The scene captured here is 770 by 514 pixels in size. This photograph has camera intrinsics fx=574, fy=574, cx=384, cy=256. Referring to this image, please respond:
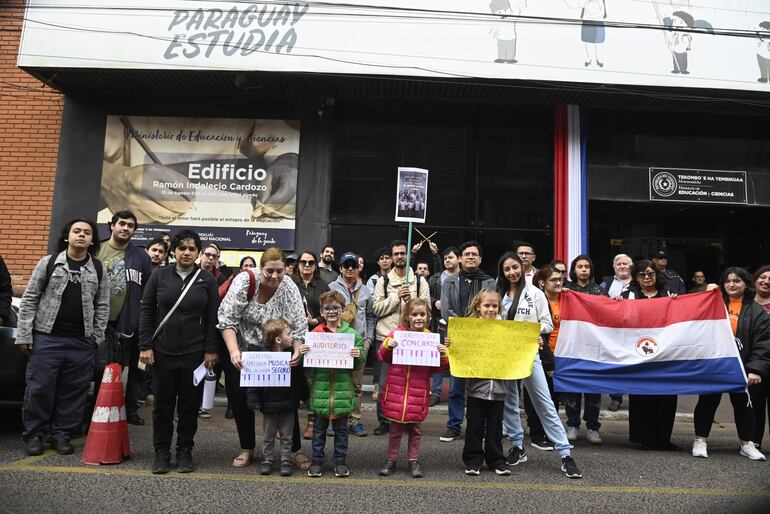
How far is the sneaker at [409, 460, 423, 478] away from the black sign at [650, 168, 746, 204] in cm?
888

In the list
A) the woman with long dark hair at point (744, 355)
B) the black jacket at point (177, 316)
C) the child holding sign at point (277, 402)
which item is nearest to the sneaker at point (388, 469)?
the child holding sign at point (277, 402)

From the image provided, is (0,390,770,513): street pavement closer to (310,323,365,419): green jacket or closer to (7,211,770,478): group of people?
(7,211,770,478): group of people

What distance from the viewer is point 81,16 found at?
392 inches

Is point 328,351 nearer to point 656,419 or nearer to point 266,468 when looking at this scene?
point 266,468

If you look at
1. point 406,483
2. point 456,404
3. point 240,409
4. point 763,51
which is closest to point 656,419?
point 456,404

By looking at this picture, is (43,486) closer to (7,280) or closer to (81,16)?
(7,280)

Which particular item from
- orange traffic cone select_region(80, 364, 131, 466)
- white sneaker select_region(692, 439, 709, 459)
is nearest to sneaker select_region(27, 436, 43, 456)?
orange traffic cone select_region(80, 364, 131, 466)

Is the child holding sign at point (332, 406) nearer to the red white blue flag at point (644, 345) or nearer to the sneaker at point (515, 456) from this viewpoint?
the sneaker at point (515, 456)

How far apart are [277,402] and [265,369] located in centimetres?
31

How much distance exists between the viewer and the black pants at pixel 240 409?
4.88 meters

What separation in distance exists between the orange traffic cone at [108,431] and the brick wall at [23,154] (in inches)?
280

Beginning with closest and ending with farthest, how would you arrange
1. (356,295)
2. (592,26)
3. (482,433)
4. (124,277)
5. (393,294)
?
1. (482,433)
2. (124,277)
3. (393,294)
4. (356,295)
5. (592,26)

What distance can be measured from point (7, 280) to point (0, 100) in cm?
735

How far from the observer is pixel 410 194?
284 inches
